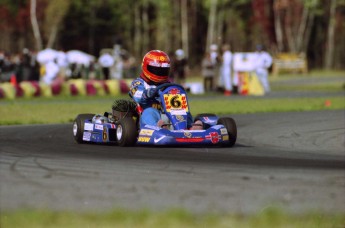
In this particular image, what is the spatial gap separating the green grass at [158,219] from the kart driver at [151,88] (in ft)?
16.5

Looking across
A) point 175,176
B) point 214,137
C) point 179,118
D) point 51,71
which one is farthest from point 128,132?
point 51,71

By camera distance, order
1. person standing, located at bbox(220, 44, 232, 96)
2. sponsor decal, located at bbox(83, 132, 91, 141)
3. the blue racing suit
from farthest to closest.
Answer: person standing, located at bbox(220, 44, 232, 96) < sponsor decal, located at bbox(83, 132, 91, 141) < the blue racing suit

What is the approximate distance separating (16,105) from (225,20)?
144 feet

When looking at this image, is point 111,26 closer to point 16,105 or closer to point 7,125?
point 16,105

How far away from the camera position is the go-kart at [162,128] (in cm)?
1121

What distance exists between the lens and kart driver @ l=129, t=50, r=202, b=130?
11.6 metres

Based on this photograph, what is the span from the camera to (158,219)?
6.29 metres

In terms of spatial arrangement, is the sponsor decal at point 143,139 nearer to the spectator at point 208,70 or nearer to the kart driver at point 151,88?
the kart driver at point 151,88

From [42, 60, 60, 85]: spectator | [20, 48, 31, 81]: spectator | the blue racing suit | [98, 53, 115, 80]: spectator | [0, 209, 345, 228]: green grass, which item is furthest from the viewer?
[20, 48, 31, 81]: spectator

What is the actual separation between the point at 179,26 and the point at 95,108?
4140 centimetres

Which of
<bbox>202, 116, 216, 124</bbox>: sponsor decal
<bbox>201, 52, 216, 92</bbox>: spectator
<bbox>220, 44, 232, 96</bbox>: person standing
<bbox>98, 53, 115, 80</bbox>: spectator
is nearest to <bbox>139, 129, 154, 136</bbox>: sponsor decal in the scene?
<bbox>202, 116, 216, 124</bbox>: sponsor decal

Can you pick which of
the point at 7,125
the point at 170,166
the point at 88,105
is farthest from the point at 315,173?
the point at 88,105

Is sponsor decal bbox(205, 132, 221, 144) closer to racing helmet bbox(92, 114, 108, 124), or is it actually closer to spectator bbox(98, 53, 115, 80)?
racing helmet bbox(92, 114, 108, 124)

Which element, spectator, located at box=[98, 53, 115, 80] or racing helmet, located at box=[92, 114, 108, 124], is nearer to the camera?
racing helmet, located at box=[92, 114, 108, 124]
